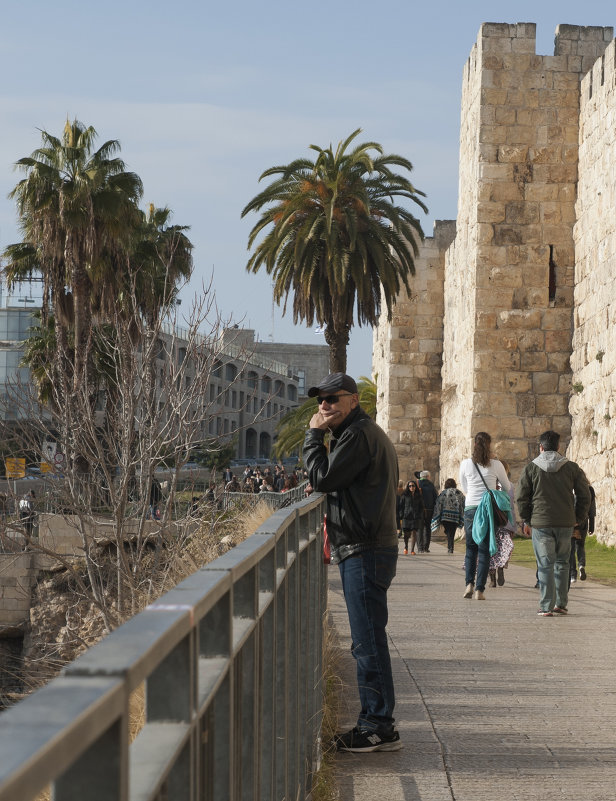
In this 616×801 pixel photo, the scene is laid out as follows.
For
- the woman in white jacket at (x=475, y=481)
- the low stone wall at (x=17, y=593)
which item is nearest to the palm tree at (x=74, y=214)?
the low stone wall at (x=17, y=593)

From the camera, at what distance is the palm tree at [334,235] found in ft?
78.9

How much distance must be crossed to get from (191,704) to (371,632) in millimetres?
3578

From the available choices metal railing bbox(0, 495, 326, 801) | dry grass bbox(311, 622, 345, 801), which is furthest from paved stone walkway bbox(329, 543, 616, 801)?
metal railing bbox(0, 495, 326, 801)

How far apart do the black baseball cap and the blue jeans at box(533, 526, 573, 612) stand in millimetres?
5056

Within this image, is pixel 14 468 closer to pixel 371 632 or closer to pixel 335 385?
pixel 335 385

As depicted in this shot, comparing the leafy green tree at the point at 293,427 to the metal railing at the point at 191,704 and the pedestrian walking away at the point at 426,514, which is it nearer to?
the pedestrian walking away at the point at 426,514

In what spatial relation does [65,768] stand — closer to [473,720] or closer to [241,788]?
[241,788]

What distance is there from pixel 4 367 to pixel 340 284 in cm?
4816

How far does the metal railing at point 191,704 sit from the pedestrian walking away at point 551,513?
613 cm

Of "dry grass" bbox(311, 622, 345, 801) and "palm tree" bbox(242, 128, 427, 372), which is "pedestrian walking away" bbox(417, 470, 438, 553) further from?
"dry grass" bbox(311, 622, 345, 801)

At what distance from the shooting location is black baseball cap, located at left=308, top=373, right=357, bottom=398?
17.5 feet

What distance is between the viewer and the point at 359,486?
5109 mm

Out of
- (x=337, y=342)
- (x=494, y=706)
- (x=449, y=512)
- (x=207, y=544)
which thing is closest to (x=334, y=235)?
(x=337, y=342)

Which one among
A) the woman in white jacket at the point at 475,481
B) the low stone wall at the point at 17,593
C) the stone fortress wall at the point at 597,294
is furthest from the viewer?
the low stone wall at the point at 17,593
